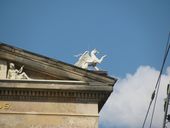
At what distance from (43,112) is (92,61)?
146 inches

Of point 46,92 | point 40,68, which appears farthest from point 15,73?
point 46,92

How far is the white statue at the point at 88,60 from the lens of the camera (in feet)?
86.5

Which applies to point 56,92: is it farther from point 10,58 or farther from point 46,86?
point 10,58

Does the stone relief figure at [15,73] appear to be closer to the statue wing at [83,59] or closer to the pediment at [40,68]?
the pediment at [40,68]

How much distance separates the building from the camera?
24.7 m

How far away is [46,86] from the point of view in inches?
982

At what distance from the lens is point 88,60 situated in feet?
86.9

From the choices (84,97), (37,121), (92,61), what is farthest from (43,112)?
(92,61)

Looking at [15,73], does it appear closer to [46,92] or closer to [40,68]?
[40,68]

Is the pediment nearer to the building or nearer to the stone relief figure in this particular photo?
the building

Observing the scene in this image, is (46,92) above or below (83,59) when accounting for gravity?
below

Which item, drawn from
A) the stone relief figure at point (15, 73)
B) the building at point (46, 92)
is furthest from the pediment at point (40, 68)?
the stone relief figure at point (15, 73)

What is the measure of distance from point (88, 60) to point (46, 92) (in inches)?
114

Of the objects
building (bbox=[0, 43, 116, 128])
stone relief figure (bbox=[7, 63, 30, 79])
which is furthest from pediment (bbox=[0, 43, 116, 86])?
stone relief figure (bbox=[7, 63, 30, 79])
